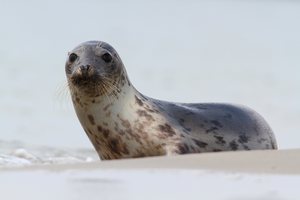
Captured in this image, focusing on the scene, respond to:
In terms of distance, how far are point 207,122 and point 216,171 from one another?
8.05 ft

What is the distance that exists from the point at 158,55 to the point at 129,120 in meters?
15.0

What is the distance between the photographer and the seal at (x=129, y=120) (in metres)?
6.32

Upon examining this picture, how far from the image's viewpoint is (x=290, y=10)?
3000 cm

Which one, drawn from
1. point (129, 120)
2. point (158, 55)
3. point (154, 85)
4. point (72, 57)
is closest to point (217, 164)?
point (129, 120)

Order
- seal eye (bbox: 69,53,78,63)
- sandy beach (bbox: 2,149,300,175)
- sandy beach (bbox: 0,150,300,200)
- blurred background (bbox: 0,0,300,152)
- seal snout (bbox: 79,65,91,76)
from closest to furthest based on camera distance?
1. sandy beach (bbox: 0,150,300,200)
2. sandy beach (bbox: 2,149,300,175)
3. seal snout (bbox: 79,65,91,76)
4. seal eye (bbox: 69,53,78,63)
5. blurred background (bbox: 0,0,300,152)

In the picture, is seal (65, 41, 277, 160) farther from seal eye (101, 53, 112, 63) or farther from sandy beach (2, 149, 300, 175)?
sandy beach (2, 149, 300, 175)

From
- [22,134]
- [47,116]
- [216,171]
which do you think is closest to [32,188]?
[216,171]

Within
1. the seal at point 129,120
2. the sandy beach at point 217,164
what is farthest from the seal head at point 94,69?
the sandy beach at point 217,164

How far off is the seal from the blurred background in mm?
362

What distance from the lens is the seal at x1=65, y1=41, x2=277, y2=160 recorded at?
20.7 feet

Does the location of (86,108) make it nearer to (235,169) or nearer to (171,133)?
(171,133)

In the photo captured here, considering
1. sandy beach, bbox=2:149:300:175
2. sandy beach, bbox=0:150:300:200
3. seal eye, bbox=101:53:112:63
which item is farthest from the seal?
sandy beach, bbox=0:150:300:200

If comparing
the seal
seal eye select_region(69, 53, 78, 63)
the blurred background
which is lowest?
the seal

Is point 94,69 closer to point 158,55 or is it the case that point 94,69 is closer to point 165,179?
point 165,179
